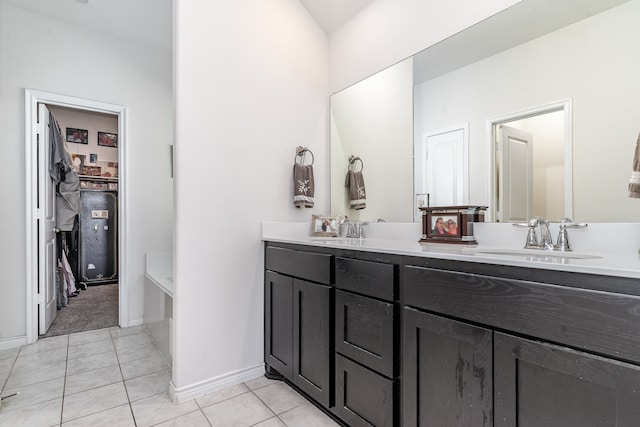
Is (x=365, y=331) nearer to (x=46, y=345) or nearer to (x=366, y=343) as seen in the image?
(x=366, y=343)

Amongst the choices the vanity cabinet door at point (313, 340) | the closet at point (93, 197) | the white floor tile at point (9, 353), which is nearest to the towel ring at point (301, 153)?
the vanity cabinet door at point (313, 340)

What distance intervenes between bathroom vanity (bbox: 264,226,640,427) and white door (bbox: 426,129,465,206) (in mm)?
674

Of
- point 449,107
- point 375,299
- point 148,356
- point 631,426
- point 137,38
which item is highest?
point 137,38

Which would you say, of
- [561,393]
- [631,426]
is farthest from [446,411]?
[631,426]

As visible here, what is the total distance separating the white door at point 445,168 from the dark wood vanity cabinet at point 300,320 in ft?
2.47

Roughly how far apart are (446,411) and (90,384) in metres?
2.03

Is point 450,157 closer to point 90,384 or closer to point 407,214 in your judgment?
point 407,214

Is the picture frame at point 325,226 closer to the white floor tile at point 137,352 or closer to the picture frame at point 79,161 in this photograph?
the white floor tile at point 137,352

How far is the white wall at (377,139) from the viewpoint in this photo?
2004 millimetres

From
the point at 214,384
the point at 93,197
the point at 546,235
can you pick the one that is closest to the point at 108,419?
the point at 214,384

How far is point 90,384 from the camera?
6.35 ft

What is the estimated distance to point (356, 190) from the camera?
2311 mm

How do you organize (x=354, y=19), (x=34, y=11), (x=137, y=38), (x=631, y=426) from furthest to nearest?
1. (x=137, y=38)
2. (x=34, y=11)
3. (x=354, y=19)
4. (x=631, y=426)

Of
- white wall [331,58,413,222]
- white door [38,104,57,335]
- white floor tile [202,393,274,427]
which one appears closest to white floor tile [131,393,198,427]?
white floor tile [202,393,274,427]
